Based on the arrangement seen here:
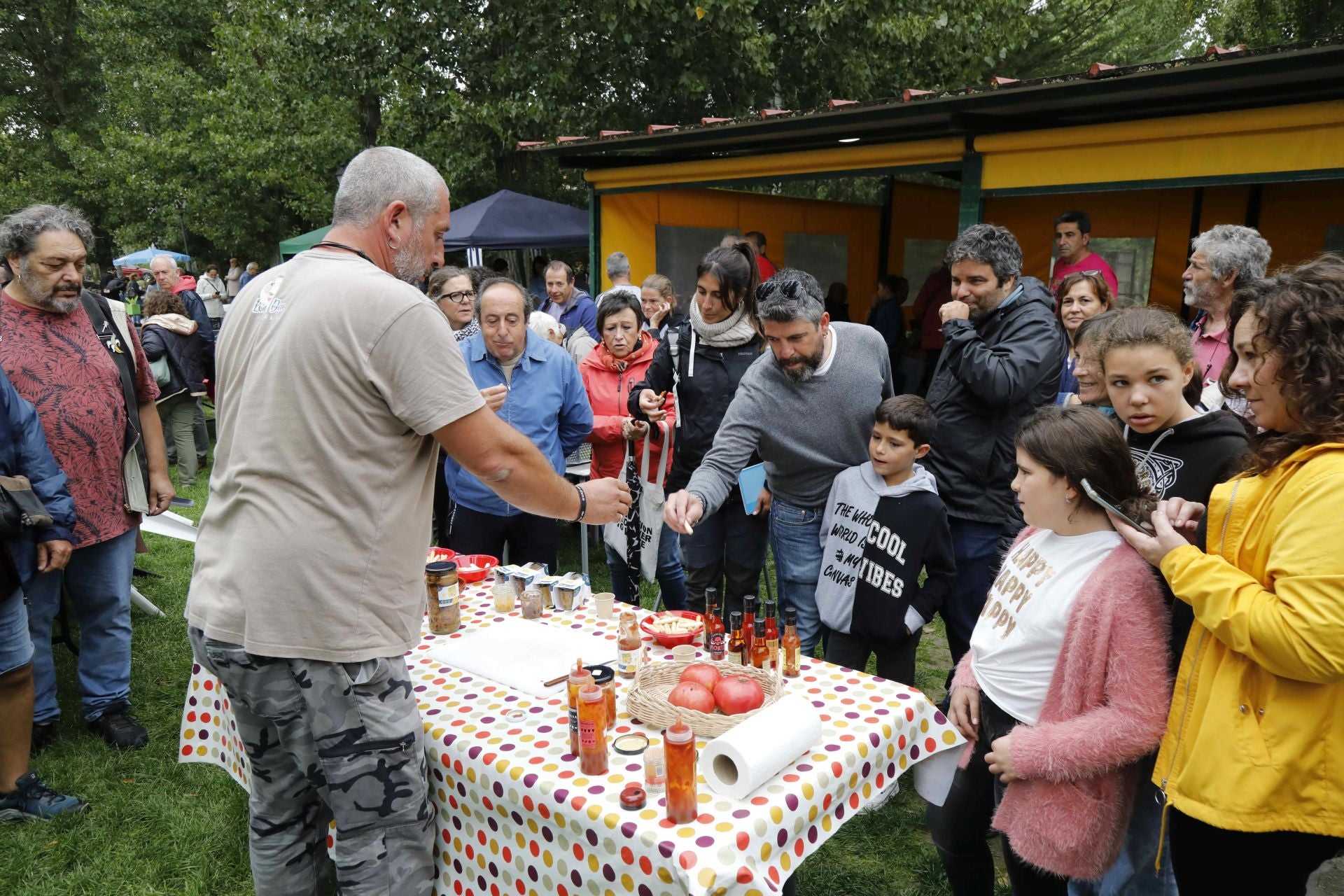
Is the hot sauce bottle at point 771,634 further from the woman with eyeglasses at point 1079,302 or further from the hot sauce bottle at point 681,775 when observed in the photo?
the woman with eyeglasses at point 1079,302

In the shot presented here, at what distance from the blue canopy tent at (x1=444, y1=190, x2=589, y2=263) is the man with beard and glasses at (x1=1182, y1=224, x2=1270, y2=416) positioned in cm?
744

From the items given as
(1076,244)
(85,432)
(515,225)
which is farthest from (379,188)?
(515,225)

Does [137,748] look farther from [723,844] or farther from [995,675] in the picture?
[995,675]

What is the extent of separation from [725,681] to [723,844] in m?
0.46

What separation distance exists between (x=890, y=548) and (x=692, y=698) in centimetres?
117

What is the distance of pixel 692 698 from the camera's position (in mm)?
2035

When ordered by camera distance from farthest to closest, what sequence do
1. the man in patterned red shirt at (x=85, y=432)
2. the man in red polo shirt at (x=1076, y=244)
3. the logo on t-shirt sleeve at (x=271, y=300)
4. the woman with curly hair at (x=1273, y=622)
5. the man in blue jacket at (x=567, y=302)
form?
the man in blue jacket at (x=567, y=302), the man in red polo shirt at (x=1076, y=244), the man in patterned red shirt at (x=85, y=432), the logo on t-shirt sleeve at (x=271, y=300), the woman with curly hair at (x=1273, y=622)

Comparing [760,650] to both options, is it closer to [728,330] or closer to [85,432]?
[728,330]

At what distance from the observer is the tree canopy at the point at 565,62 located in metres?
12.5

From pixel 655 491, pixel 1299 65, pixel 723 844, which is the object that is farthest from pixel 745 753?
pixel 1299 65

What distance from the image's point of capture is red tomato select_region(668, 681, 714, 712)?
6.64ft

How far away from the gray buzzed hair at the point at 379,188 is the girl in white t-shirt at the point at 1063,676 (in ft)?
5.13

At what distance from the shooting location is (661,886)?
167 cm

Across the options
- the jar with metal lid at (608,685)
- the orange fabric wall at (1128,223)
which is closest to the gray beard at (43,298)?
the jar with metal lid at (608,685)
